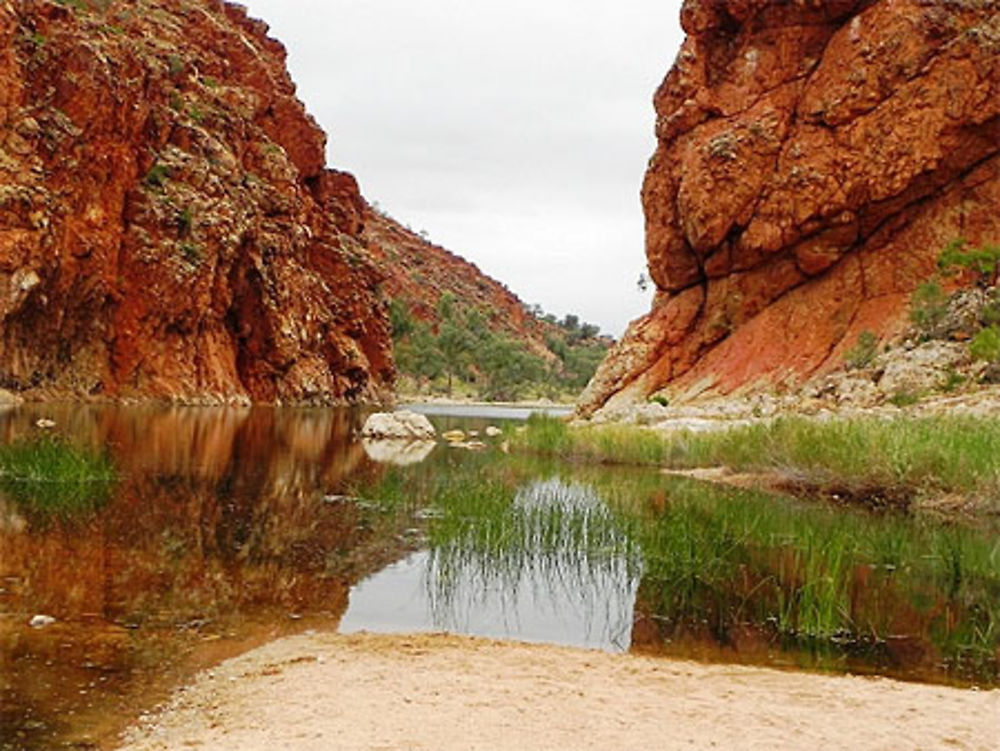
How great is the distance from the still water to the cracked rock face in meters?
27.3

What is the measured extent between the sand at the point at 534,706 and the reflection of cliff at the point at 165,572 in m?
0.74

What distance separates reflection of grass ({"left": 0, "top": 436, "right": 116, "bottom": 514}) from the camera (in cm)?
1176

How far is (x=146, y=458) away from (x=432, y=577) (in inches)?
441

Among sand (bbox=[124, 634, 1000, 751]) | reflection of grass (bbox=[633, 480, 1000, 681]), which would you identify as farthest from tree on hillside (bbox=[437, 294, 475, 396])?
sand (bbox=[124, 634, 1000, 751])

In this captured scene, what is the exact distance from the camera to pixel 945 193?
3781 cm

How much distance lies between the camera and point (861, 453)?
1598 centimetres

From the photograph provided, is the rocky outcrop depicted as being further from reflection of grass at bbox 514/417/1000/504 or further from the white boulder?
reflection of grass at bbox 514/417/1000/504

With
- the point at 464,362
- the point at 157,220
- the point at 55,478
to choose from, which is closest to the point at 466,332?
the point at 464,362

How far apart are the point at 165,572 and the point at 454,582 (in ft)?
9.34

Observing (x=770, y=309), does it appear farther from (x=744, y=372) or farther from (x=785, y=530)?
(x=785, y=530)

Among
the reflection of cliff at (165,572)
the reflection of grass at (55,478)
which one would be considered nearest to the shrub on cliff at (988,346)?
the reflection of cliff at (165,572)

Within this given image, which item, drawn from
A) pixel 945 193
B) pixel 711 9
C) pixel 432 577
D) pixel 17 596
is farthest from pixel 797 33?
pixel 17 596

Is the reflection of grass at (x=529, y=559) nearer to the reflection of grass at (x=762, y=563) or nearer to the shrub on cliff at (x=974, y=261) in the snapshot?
the reflection of grass at (x=762, y=563)

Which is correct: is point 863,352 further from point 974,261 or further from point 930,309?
point 974,261
